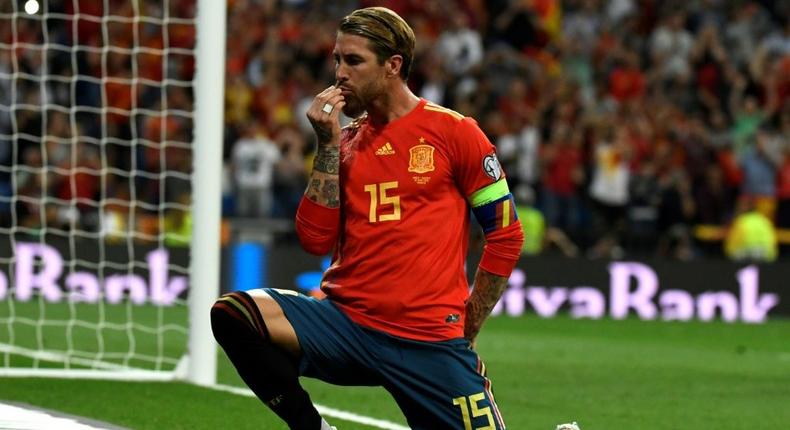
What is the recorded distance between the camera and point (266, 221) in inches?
651

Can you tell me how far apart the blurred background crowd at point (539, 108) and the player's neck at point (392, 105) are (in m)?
9.62

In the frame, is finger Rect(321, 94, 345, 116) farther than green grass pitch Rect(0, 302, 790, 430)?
No

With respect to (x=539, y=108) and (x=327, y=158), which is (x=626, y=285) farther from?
(x=327, y=158)

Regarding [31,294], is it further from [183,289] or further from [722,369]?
[722,369]

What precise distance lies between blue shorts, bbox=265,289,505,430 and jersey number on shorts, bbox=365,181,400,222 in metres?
0.35

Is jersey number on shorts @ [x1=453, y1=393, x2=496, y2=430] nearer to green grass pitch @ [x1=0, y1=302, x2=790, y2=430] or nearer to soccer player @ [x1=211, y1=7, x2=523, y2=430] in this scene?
soccer player @ [x1=211, y1=7, x2=523, y2=430]

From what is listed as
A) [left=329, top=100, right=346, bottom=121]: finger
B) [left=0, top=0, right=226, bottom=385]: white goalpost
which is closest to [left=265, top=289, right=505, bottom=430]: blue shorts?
[left=329, top=100, right=346, bottom=121]: finger

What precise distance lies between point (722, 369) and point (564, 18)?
10703 millimetres

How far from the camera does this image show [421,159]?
5039mm

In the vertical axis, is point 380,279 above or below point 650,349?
above

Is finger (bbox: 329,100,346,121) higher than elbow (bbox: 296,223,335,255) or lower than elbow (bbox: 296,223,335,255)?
higher

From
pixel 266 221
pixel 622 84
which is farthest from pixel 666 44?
pixel 266 221

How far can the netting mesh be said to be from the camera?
456 inches

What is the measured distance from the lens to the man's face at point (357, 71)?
5.01 meters
